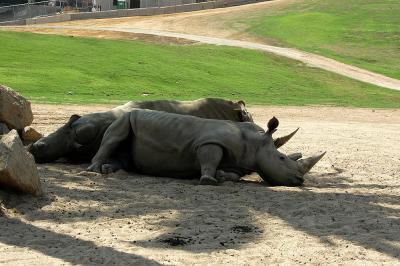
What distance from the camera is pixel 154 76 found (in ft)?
94.7

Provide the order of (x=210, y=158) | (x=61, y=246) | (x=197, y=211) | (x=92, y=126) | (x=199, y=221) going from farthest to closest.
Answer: (x=92, y=126) < (x=210, y=158) < (x=197, y=211) < (x=199, y=221) < (x=61, y=246)

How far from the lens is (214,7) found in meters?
68.2

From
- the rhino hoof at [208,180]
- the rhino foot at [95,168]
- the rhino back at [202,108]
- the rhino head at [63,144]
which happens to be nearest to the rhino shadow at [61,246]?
the rhino hoof at [208,180]

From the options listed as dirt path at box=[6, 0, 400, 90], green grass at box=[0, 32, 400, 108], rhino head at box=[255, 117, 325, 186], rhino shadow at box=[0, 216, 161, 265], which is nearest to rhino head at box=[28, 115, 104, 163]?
rhino head at box=[255, 117, 325, 186]

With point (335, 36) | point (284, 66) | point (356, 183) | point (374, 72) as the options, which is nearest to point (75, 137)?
point (356, 183)

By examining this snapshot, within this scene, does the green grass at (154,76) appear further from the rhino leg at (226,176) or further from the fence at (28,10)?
the fence at (28,10)

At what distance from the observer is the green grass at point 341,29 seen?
143ft

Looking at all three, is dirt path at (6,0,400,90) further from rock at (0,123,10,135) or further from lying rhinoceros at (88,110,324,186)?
lying rhinoceros at (88,110,324,186)

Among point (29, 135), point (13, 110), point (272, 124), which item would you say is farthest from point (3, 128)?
point (272, 124)

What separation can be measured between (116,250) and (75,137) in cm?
461

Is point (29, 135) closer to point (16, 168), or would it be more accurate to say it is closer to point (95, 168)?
point (95, 168)

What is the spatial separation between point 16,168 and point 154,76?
21476mm

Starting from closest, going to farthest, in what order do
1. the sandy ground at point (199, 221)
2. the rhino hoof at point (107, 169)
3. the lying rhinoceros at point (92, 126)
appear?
the sandy ground at point (199, 221), the rhino hoof at point (107, 169), the lying rhinoceros at point (92, 126)

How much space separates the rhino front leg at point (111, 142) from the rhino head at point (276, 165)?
6.15ft
